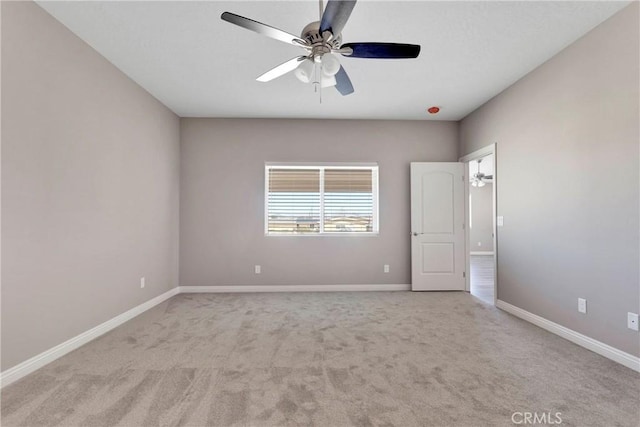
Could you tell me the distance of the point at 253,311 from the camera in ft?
11.6

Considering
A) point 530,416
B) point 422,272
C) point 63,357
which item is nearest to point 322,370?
point 530,416

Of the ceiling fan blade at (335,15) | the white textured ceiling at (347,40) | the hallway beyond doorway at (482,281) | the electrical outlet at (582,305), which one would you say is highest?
the white textured ceiling at (347,40)

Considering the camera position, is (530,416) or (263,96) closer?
(530,416)

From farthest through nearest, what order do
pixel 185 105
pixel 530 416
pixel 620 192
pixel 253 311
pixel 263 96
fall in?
pixel 185 105 → pixel 263 96 → pixel 253 311 → pixel 620 192 → pixel 530 416

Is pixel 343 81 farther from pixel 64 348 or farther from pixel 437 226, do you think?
pixel 64 348

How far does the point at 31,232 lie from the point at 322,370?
7.74ft

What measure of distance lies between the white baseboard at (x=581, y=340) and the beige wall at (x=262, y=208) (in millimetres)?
1651

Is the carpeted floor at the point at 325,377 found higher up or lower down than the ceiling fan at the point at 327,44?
lower down

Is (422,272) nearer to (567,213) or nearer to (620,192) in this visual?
(567,213)

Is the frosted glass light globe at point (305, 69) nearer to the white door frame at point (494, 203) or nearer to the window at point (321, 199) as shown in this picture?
the window at point (321, 199)

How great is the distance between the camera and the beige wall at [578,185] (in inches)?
87.5

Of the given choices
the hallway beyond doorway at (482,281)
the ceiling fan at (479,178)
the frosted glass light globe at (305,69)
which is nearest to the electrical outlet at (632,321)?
the hallway beyond doorway at (482,281)

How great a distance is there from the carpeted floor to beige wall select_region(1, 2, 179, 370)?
420 millimetres

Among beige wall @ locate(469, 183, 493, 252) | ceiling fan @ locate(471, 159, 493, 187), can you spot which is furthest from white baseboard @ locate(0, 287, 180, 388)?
beige wall @ locate(469, 183, 493, 252)
